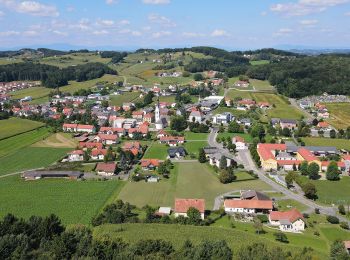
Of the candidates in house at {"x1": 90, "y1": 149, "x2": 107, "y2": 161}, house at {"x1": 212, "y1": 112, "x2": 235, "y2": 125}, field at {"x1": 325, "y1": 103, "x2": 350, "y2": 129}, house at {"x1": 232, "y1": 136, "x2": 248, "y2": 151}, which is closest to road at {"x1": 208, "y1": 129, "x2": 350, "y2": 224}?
house at {"x1": 232, "y1": 136, "x2": 248, "y2": 151}

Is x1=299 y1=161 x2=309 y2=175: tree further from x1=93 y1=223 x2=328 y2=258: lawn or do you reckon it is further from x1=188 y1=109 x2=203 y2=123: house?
x1=188 y1=109 x2=203 y2=123: house

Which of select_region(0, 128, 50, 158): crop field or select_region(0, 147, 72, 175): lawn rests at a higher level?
select_region(0, 128, 50, 158): crop field

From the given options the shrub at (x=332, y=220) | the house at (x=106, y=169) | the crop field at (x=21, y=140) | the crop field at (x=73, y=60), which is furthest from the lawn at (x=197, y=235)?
the crop field at (x=73, y=60)

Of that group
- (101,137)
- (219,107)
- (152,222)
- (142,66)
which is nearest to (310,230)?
(152,222)

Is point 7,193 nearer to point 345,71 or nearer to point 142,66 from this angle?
point 345,71

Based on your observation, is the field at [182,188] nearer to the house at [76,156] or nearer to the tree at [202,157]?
the tree at [202,157]
